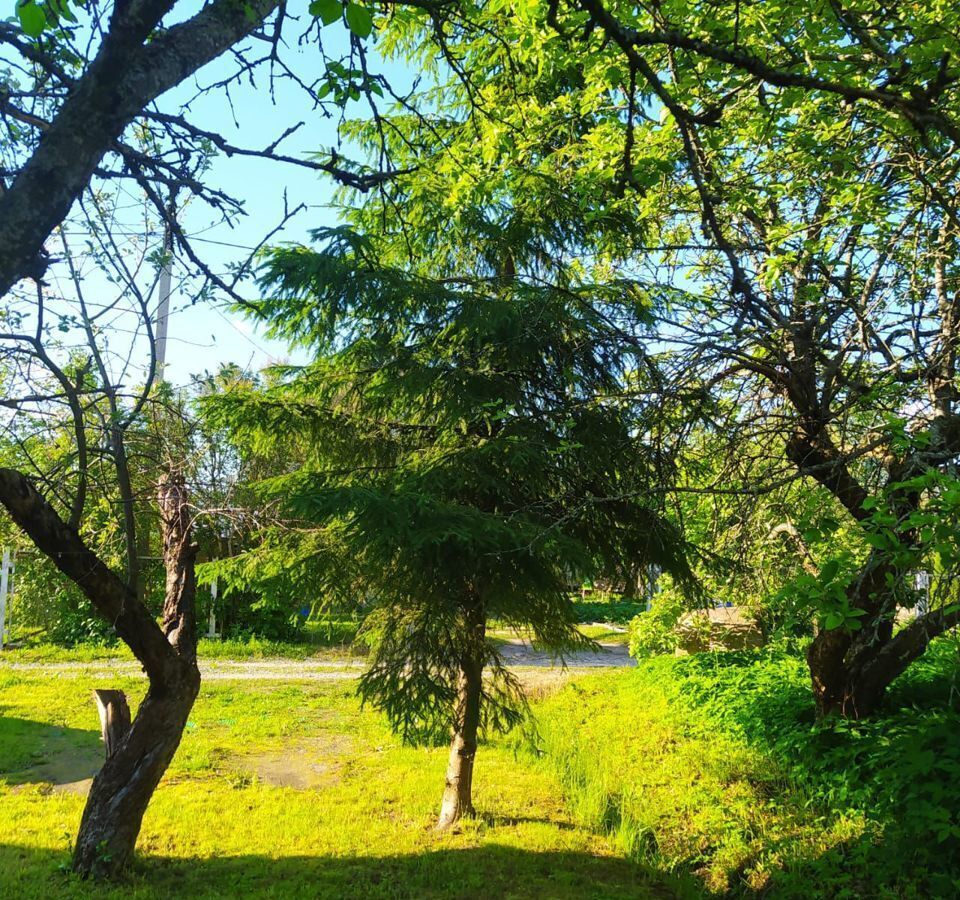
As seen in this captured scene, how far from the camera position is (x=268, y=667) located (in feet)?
45.8

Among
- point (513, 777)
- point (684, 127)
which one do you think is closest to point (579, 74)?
point (684, 127)

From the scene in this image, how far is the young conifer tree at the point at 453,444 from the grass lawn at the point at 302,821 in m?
0.74

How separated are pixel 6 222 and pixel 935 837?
5.14 meters

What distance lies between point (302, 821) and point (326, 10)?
21.2 feet

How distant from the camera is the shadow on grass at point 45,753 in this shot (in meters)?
7.33

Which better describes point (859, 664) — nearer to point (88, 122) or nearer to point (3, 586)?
point (88, 122)

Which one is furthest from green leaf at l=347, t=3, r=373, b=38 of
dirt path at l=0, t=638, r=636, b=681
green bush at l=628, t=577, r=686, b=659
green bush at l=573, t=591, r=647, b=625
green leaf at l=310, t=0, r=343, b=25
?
green bush at l=573, t=591, r=647, b=625

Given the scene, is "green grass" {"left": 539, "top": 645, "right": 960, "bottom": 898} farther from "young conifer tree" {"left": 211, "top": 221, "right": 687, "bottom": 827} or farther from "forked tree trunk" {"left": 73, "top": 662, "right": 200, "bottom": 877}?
"forked tree trunk" {"left": 73, "top": 662, "right": 200, "bottom": 877}

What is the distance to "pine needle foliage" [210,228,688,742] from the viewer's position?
537 cm

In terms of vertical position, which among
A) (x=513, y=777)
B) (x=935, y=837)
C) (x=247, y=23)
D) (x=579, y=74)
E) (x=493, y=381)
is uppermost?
(x=579, y=74)

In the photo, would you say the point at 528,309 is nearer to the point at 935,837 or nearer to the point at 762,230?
the point at 762,230

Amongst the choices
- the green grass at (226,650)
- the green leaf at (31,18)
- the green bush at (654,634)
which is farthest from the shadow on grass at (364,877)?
the green grass at (226,650)

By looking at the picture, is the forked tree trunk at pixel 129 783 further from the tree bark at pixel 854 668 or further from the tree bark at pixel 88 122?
the tree bark at pixel 854 668

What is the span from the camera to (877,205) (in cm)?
457
